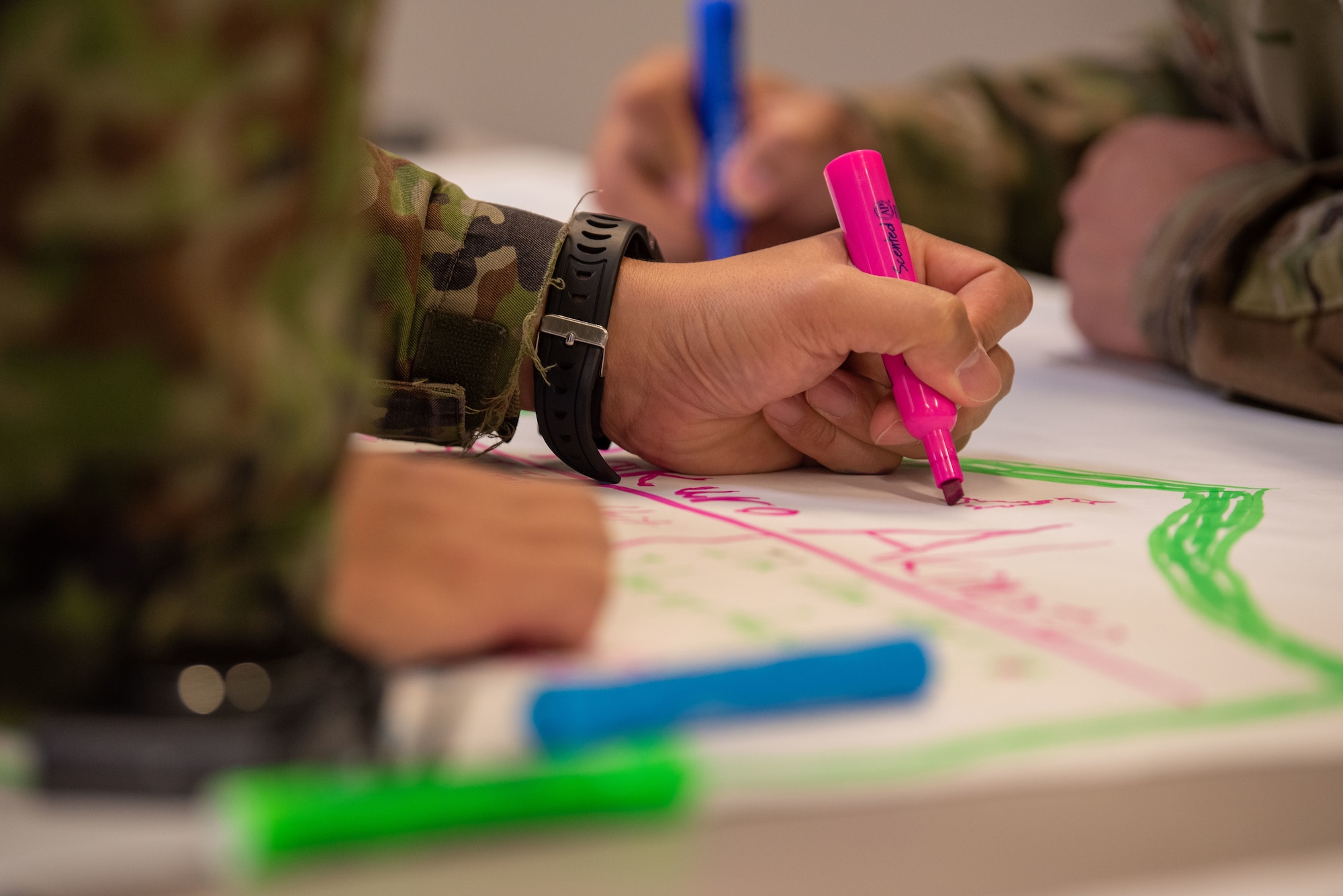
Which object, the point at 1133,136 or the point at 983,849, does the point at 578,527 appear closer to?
the point at 983,849

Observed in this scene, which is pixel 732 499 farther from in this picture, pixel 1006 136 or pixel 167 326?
pixel 1006 136

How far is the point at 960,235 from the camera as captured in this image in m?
1.15

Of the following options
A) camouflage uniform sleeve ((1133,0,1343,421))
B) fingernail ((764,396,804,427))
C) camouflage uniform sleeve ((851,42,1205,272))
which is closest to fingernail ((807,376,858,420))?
fingernail ((764,396,804,427))

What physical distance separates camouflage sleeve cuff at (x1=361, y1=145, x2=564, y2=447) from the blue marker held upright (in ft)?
1.52

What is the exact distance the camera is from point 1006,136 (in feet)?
3.86

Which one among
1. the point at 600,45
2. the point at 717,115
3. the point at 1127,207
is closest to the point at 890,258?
the point at 1127,207

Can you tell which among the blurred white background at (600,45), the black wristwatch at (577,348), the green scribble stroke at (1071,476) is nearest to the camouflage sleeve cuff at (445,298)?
the black wristwatch at (577,348)

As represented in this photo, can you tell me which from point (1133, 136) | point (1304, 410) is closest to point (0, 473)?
point (1304, 410)

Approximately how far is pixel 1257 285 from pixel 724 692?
58 cm

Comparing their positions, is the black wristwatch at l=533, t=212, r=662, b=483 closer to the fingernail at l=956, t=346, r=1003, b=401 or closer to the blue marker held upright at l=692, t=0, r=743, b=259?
the fingernail at l=956, t=346, r=1003, b=401

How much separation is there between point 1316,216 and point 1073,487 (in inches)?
12.0

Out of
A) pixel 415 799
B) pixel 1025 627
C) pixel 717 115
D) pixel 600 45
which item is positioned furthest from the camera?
pixel 600 45

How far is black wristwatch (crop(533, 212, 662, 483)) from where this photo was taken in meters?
0.52

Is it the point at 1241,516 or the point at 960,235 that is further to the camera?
the point at 960,235
